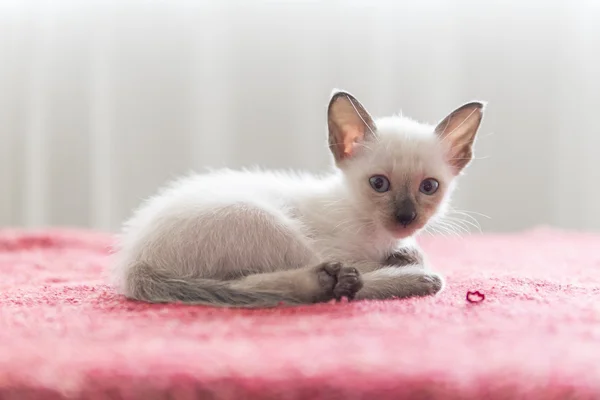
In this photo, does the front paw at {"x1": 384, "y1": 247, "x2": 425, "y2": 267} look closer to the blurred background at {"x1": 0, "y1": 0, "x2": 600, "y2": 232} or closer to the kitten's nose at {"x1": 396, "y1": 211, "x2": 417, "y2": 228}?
the kitten's nose at {"x1": 396, "y1": 211, "x2": 417, "y2": 228}

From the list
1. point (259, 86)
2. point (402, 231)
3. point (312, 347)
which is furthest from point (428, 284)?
point (259, 86)

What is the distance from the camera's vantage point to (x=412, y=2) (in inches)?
119

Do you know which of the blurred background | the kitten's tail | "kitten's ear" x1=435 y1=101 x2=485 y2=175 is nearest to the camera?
→ the kitten's tail

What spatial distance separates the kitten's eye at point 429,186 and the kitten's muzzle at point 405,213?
8 cm

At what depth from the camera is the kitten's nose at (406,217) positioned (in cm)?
141

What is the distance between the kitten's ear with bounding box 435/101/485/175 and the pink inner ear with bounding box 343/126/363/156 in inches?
7.5

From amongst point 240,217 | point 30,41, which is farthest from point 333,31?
point 240,217

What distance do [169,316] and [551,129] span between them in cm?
253

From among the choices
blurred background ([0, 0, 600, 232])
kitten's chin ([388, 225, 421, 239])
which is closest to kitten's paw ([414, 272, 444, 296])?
kitten's chin ([388, 225, 421, 239])

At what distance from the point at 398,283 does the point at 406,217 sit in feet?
0.52

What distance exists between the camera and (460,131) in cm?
158

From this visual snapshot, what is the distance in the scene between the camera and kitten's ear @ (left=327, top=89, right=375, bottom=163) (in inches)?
60.3

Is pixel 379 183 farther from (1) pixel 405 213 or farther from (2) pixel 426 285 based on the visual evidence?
(2) pixel 426 285

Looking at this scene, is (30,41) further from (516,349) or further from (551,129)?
(516,349)
